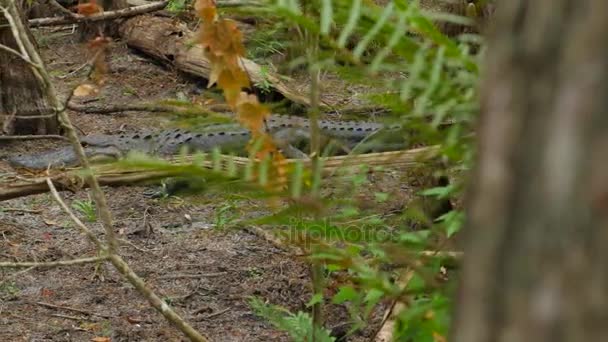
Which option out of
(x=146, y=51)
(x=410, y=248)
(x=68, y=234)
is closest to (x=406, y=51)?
(x=410, y=248)

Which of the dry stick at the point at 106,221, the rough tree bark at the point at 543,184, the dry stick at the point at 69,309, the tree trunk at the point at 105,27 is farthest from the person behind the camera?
the tree trunk at the point at 105,27

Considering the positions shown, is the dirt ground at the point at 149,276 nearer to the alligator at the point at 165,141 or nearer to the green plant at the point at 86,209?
the green plant at the point at 86,209

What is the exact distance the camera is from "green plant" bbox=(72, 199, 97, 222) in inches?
154

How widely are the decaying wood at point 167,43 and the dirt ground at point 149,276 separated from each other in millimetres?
1942

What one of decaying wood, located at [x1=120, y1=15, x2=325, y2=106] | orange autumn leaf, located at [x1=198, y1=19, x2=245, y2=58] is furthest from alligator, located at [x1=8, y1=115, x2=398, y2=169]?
orange autumn leaf, located at [x1=198, y1=19, x2=245, y2=58]

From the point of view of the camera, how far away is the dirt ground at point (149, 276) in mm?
3115

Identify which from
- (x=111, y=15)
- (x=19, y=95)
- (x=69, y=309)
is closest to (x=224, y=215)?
(x=69, y=309)

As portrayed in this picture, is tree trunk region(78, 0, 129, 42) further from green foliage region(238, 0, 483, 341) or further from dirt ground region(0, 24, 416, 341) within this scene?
Answer: green foliage region(238, 0, 483, 341)

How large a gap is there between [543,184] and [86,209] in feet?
11.5

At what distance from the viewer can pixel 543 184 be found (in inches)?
22.0

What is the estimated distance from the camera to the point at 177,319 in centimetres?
204

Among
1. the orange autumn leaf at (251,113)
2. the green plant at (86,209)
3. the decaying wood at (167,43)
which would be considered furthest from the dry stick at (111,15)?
the decaying wood at (167,43)

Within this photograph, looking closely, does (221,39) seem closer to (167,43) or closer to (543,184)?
(543,184)

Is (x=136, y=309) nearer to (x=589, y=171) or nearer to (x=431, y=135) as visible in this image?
(x=431, y=135)
